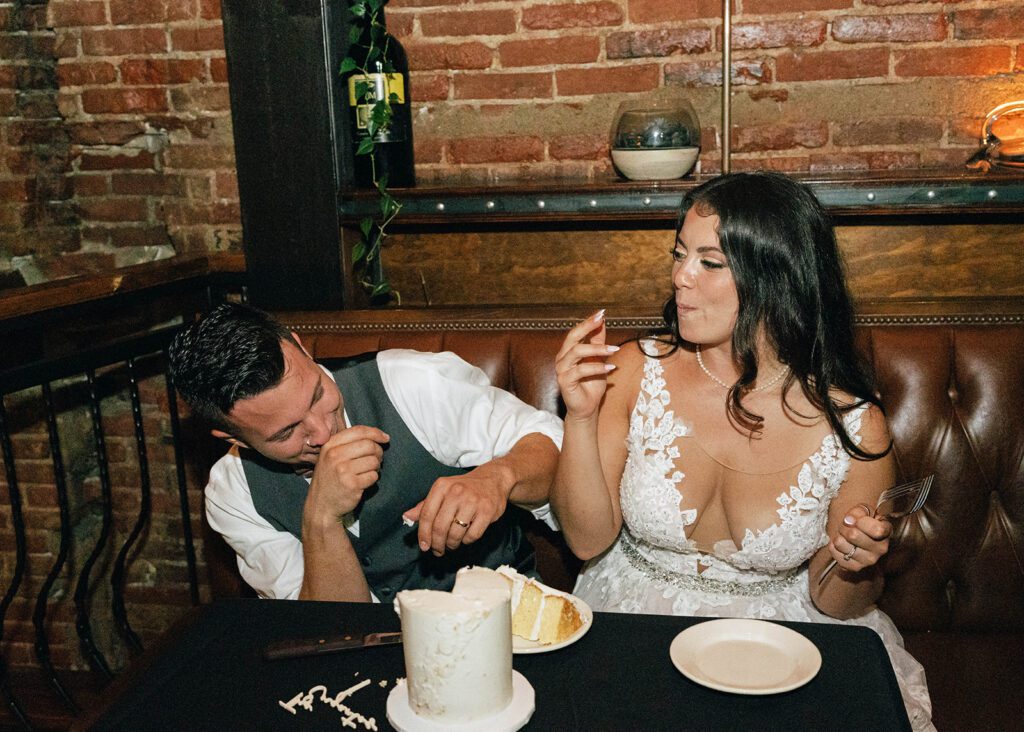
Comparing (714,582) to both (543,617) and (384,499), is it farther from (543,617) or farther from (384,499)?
(543,617)

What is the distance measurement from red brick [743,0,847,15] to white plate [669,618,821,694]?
1.87 meters

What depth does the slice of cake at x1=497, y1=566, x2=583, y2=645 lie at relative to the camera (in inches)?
48.1

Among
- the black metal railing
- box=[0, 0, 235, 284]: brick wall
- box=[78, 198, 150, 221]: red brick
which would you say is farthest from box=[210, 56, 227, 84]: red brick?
the black metal railing

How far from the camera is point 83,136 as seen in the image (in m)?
2.94

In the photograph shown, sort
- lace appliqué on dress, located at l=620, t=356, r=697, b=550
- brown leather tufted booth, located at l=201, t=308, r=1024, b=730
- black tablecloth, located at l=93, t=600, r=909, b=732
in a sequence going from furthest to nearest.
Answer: brown leather tufted booth, located at l=201, t=308, r=1024, b=730 → lace appliqué on dress, located at l=620, t=356, r=697, b=550 → black tablecloth, located at l=93, t=600, r=909, b=732

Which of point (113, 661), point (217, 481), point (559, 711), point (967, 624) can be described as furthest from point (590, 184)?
point (113, 661)

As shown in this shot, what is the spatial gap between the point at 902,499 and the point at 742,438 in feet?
1.13

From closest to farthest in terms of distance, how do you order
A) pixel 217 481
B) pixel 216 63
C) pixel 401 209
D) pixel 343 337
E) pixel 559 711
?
1. pixel 559 711
2. pixel 217 481
3. pixel 343 337
4. pixel 401 209
5. pixel 216 63

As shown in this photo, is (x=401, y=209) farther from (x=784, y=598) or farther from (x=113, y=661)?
(x=113, y=661)

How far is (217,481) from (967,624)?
1.58 metres

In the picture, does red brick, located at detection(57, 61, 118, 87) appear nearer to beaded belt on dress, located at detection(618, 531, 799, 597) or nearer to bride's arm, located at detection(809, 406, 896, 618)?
beaded belt on dress, located at detection(618, 531, 799, 597)

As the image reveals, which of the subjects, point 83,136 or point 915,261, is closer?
point 915,261

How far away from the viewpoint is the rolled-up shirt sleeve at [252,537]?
70.6 inches

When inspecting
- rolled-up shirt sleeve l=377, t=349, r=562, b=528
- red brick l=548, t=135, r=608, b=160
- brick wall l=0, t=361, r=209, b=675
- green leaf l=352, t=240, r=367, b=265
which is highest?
red brick l=548, t=135, r=608, b=160
